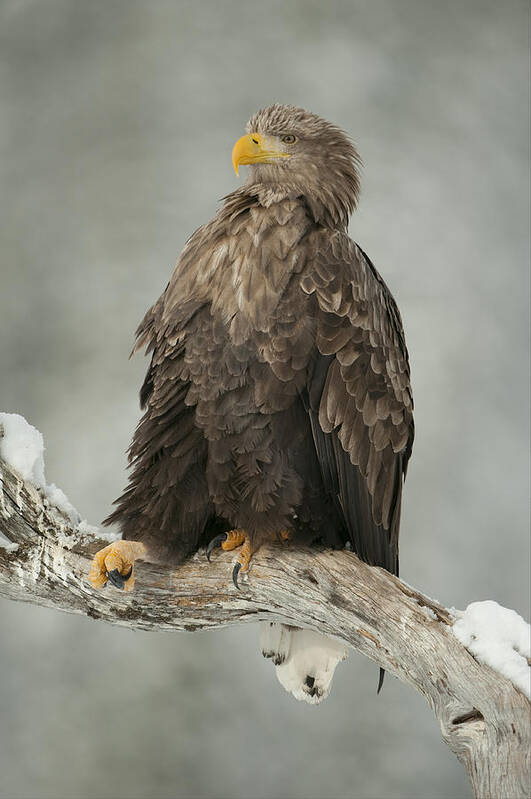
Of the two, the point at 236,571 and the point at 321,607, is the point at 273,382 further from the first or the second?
the point at 321,607

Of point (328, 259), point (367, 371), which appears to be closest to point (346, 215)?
point (328, 259)

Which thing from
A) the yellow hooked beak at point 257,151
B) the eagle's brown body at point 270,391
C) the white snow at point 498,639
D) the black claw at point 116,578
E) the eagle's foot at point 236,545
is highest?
the yellow hooked beak at point 257,151

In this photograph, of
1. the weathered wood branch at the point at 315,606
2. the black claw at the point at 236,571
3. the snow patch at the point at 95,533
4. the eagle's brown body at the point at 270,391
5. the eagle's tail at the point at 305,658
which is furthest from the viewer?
the eagle's tail at the point at 305,658

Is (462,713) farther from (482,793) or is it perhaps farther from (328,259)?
(328,259)

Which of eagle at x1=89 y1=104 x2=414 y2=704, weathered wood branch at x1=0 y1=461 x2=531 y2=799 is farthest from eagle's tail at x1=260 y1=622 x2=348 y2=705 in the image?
eagle at x1=89 y1=104 x2=414 y2=704

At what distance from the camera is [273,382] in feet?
9.71

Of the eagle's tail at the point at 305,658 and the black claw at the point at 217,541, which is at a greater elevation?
the black claw at the point at 217,541

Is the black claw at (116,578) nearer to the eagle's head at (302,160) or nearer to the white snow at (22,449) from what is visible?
the white snow at (22,449)

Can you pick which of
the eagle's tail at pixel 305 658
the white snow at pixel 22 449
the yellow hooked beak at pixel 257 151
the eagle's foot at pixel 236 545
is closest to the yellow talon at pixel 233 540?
the eagle's foot at pixel 236 545

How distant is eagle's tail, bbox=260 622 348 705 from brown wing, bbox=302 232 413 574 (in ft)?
1.75

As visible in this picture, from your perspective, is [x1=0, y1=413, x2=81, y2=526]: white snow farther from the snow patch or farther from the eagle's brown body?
the eagle's brown body

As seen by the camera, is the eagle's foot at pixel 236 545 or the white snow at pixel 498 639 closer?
the white snow at pixel 498 639

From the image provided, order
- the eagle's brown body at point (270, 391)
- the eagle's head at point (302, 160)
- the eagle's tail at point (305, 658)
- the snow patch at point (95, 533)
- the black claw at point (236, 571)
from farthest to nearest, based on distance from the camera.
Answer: the eagle's tail at point (305, 658) < the snow patch at point (95, 533) < the eagle's head at point (302, 160) < the black claw at point (236, 571) < the eagle's brown body at point (270, 391)

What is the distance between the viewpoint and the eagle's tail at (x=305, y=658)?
3637 mm
